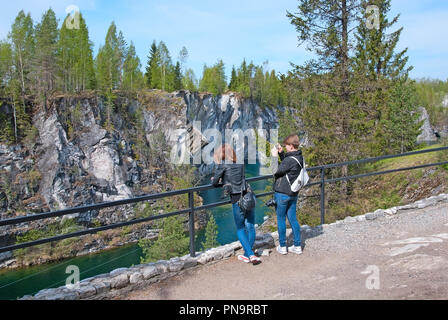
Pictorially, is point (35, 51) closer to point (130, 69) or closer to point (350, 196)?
point (130, 69)

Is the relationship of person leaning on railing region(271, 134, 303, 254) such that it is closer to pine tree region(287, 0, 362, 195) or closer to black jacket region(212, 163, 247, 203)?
black jacket region(212, 163, 247, 203)

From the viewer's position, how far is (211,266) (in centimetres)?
514

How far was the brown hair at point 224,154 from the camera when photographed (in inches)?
179

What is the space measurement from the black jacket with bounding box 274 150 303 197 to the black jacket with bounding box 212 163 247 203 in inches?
25.3

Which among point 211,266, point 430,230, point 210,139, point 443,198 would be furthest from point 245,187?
point 210,139

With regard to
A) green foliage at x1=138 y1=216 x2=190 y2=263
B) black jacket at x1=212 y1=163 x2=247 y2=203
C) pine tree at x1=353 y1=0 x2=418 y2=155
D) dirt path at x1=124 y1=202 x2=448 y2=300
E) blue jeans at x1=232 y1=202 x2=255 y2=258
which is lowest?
green foliage at x1=138 y1=216 x2=190 y2=263

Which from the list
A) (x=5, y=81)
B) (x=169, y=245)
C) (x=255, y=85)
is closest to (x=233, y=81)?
(x=255, y=85)

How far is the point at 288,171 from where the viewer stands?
5016 mm

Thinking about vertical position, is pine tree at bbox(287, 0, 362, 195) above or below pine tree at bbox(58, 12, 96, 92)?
below

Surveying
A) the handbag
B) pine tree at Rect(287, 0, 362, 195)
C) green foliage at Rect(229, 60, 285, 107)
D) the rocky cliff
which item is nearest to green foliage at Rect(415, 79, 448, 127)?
green foliage at Rect(229, 60, 285, 107)

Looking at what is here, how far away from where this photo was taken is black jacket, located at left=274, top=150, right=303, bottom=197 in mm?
5004

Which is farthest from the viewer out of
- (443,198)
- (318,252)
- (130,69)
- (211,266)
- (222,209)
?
(130,69)

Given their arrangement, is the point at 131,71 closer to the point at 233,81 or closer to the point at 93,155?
the point at 93,155

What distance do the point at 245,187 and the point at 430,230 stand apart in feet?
12.4
